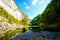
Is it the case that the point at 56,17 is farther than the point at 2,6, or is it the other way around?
the point at 2,6

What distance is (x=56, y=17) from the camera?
77062mm

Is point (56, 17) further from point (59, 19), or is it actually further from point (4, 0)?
point (4, 0)

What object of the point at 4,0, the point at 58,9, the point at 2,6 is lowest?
the point at 58,9

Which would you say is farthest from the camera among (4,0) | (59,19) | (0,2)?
(4,0)

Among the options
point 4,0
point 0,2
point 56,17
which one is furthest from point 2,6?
point 56,17

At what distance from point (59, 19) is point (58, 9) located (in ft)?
19.4

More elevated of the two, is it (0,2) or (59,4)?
(0,2)

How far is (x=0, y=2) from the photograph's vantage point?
180 metres

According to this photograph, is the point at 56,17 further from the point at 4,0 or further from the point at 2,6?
the point at 4,0

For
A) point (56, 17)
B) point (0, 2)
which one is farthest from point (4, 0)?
point (56, 17)

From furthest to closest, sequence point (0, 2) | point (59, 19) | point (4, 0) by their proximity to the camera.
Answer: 1. point (4, 0)
2. point (0, 2)
3. point (59, 19)

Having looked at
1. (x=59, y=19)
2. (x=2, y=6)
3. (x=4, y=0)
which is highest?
(x=4, y=0)

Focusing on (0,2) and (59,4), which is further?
(0,2)

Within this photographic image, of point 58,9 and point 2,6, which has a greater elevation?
point 2,6
